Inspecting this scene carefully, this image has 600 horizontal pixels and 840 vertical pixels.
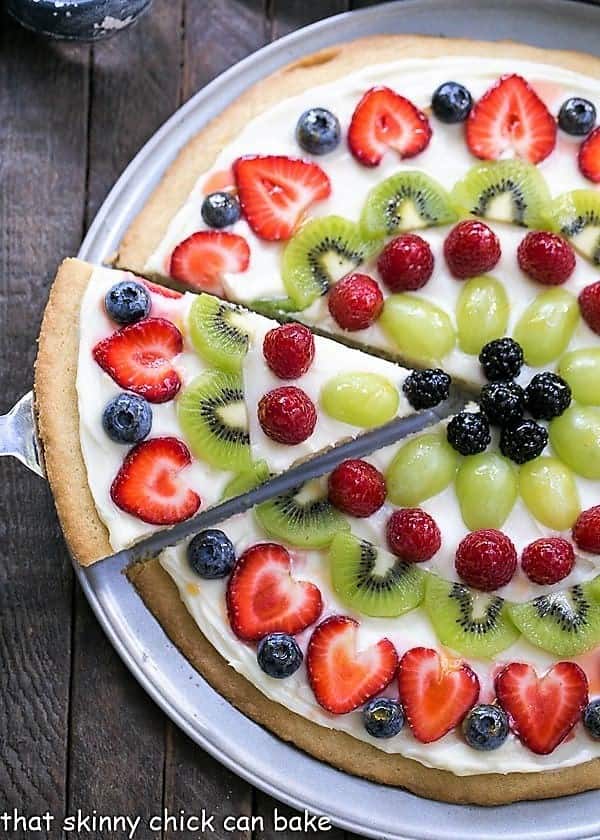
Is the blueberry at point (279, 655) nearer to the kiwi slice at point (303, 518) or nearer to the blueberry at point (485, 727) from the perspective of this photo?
the kiwi slice at point (303, 518)

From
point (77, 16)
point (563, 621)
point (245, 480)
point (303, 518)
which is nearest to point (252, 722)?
point (303, 518)

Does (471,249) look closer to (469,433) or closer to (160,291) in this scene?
(469,433)

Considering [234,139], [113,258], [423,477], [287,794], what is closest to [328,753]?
[287,794]

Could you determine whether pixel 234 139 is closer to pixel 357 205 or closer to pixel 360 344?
pixel 357 205

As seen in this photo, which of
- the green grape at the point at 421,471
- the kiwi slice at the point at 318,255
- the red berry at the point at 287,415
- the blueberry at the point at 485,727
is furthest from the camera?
the kiwi slice at the point at 318,255

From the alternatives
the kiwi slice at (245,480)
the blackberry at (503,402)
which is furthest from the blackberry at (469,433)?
the kiwi slice at (245,480)

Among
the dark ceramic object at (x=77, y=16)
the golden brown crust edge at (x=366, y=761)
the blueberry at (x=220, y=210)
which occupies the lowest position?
the golden brown crust edge at (x=366, y=761)

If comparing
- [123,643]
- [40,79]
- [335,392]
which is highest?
[40,79]
